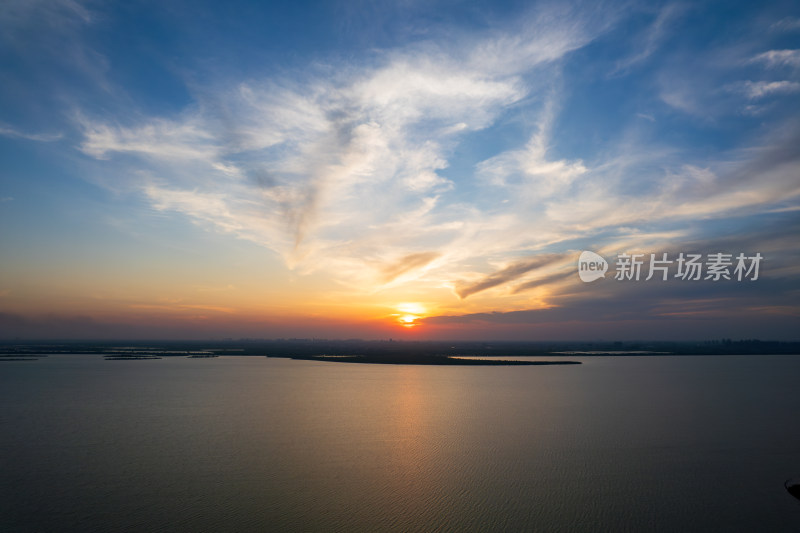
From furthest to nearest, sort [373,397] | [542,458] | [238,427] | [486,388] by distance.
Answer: [486,388] → [373,397] → [238,427] → [542,458]

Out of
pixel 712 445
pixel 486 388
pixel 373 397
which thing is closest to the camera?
pixel 712 445

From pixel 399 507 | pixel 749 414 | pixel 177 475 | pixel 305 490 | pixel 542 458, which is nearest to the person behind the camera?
pixel 399 507

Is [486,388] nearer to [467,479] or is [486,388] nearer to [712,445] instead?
[712,445]

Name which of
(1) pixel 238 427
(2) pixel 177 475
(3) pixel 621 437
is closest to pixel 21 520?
(2) pixel 177 475

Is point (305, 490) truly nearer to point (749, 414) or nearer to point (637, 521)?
point (637, 521)

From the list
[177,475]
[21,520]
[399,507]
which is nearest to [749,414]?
[399,507]

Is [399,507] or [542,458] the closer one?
[399,507]
